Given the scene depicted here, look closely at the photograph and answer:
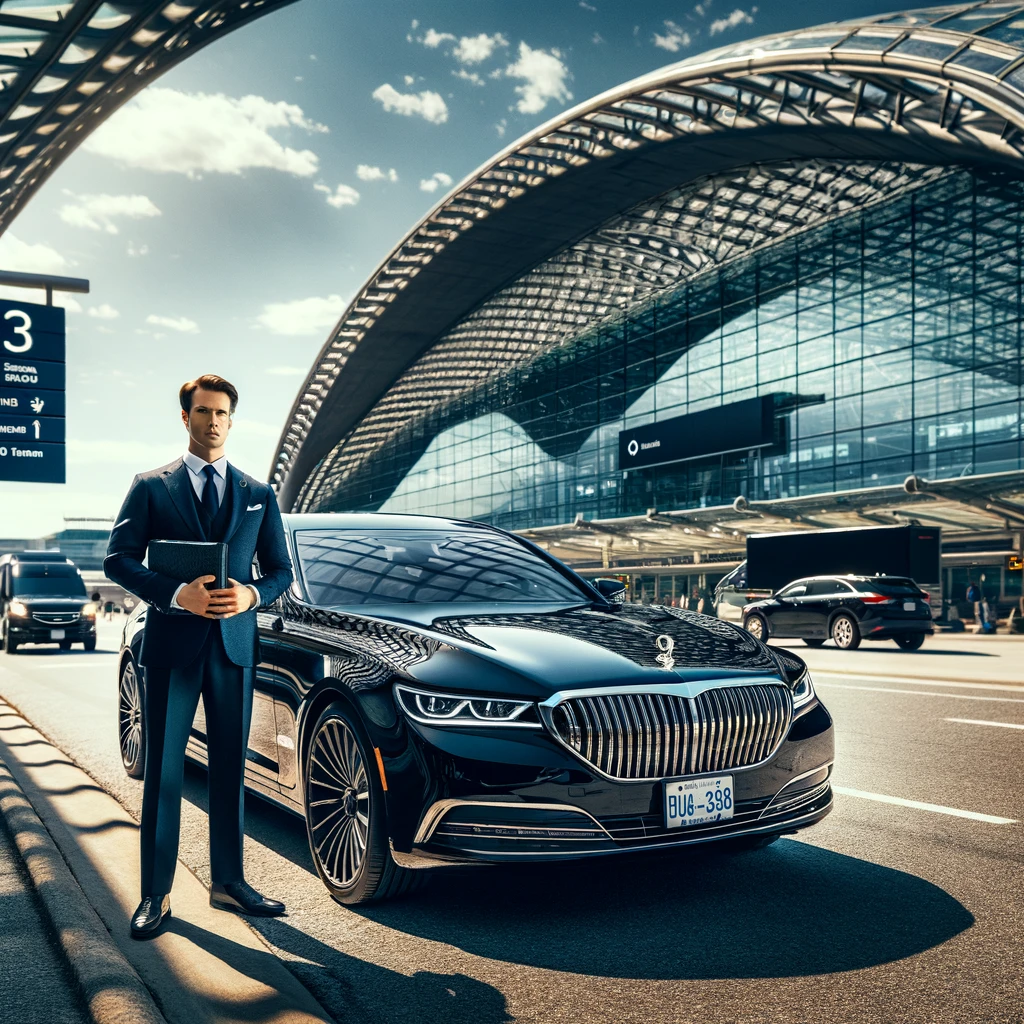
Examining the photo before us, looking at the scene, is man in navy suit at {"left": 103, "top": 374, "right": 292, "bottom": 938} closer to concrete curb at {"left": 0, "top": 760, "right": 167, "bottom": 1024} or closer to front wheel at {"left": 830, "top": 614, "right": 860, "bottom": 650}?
concrete curb at {"left": 0, "top": 760, "right": 167, "bottom": 1024}

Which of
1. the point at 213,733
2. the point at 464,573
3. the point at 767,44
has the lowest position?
the point at 213,733

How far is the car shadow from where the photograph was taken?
342cm

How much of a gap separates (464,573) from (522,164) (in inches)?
1650

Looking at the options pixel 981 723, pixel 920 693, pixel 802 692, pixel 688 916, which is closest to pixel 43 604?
pixel 920 693

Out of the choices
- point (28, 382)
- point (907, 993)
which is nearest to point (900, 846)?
point (907, 993)

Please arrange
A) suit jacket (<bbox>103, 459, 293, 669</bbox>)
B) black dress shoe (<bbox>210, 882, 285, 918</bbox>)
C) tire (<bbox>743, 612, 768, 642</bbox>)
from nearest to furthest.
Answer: suit jacket (<bbox>103, 459, 293, 669</bbox>), black dress shoe (<bbox>210, 882, 285, 918</bbox>), tire (<bbox>743, 612, 768, 642</bbox>)

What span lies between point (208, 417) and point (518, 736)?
156 cm

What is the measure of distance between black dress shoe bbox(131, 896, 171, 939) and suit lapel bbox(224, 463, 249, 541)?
4.17 ft

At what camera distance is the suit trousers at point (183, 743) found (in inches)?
143

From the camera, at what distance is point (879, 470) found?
38.9 metres

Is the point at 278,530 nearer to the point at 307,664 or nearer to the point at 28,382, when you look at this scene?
the point at 307,664

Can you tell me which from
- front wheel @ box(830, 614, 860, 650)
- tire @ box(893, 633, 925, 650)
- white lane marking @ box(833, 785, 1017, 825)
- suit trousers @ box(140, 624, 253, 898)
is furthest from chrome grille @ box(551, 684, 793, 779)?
tire @ box(893, 633, 925, 650)

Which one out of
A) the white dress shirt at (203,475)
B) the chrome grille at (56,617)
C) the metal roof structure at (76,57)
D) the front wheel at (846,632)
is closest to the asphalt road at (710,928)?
the white dress shirt at (203,475)

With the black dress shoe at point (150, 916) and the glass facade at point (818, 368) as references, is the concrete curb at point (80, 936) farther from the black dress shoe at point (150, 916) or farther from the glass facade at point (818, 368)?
the glass facade at point (818, 368)
